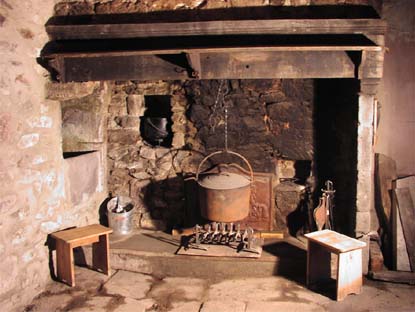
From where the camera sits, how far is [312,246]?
176 inches

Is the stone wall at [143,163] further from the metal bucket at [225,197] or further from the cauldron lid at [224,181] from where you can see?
the metal bucket at [225,197]

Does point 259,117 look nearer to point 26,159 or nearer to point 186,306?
point 186,306

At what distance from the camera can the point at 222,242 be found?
5000 millimetres

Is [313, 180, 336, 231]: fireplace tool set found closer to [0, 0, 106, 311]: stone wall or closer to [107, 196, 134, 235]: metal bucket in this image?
[107, 196, 134, 235]: metal bucket

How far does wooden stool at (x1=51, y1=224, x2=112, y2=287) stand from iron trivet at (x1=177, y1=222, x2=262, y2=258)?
2.67ft

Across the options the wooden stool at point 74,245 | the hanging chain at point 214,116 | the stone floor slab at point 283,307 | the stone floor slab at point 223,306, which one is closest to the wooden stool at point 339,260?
the stone floor slab at point 283,307

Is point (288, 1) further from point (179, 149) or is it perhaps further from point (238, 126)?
point (179, 149)

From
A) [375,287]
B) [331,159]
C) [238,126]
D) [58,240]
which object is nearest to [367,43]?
[331,159]

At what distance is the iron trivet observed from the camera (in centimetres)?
481

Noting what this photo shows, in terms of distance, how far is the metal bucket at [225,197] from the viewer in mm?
4812

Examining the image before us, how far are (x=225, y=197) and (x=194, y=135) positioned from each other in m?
1.09

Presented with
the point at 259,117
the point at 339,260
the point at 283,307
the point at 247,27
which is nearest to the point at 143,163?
the point at 259,117

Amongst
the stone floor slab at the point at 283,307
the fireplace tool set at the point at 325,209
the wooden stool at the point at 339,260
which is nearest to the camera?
the stone floor slab at the point at 283,307

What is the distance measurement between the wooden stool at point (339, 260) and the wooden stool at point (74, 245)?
2.14m
